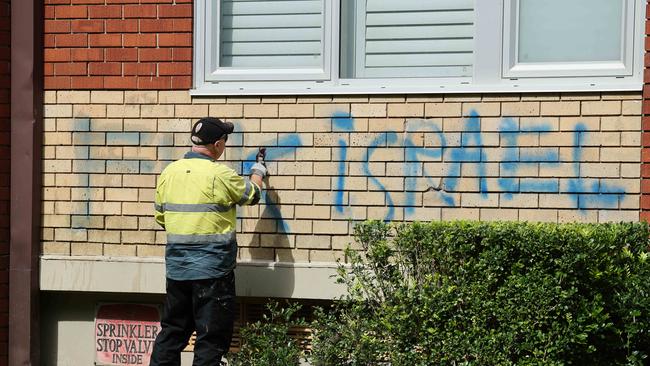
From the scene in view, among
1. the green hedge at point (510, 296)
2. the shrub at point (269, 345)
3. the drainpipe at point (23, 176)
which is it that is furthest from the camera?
the drainpipe at point (23, 176)

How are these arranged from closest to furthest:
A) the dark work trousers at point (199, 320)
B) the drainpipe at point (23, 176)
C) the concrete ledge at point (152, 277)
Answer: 1. the dark work trousers at point (199, 320)
2. the concrete ledge at point (152, 277)
3. the drainpipe at point (23, 176)

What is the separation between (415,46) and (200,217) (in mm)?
1885

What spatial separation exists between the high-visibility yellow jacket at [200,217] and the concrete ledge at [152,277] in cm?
63

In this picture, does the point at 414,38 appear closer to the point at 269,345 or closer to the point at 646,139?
the point at 646,139

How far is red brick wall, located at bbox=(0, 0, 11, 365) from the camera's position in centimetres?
663

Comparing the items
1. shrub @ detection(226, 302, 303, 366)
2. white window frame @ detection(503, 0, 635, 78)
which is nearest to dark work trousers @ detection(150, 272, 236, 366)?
shrub @ detection(226, 302, 303, 366)

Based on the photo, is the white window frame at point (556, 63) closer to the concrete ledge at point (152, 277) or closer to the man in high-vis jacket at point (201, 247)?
the concrete ledge at point (152, 277)

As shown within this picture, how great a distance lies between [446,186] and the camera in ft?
20.4

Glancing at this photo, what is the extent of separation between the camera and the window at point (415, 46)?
20.1 ft

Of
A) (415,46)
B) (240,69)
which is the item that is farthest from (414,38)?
(240,69)

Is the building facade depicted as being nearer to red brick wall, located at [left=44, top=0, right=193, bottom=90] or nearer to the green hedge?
red brick wall, located at [left=44, top=0, right=193, bottom=90]

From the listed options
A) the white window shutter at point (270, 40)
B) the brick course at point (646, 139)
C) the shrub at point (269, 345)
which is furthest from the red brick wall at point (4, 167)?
the brick course at point (646, 139)

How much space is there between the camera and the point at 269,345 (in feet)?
19.6

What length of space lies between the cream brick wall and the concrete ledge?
0.09m
